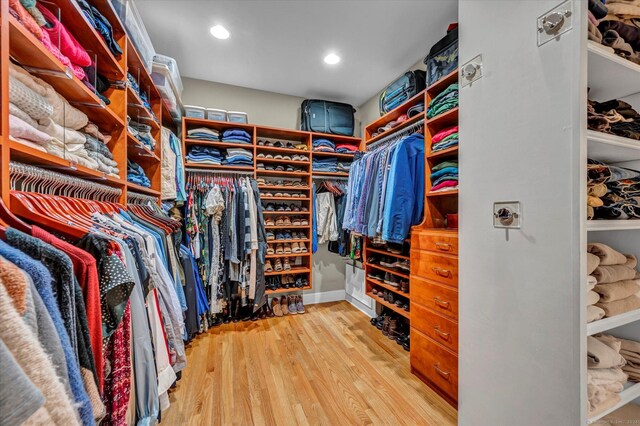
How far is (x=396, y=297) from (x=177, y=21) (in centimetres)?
287

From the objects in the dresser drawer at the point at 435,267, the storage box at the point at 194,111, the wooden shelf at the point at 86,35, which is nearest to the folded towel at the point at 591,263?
the dresser drawer at the point at 435,267

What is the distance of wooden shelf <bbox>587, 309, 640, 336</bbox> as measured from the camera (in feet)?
2.76

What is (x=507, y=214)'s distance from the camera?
979 mm

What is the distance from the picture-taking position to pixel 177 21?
1.81m

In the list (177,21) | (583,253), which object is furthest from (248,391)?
(177,21)

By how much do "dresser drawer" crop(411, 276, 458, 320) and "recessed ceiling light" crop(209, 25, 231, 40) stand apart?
2.40 m

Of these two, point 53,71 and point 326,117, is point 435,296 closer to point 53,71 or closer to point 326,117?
point 53,71

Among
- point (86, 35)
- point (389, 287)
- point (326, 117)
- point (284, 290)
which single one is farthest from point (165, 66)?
point (389, 287)

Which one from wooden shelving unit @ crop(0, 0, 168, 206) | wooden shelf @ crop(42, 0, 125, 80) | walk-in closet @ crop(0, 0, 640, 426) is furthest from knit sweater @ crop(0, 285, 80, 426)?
wooden shelf @ crop(42, 0, 125, 80)

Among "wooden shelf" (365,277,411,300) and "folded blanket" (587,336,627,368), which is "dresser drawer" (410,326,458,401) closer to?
"wooden shelf" (365,277,411,300)

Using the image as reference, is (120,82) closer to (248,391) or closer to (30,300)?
(30,300)

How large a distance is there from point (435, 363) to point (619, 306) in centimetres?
95

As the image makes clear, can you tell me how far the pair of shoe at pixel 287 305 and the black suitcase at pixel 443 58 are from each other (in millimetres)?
2538

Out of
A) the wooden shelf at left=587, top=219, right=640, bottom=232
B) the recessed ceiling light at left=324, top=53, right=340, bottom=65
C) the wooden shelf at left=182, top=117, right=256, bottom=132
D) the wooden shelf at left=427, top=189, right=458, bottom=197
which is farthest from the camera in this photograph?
the wooden shelf at left=182, top=117, right=256, bottom=132
